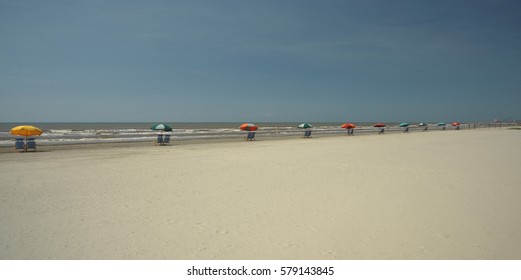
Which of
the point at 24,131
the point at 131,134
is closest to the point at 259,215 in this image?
the point at 24,131

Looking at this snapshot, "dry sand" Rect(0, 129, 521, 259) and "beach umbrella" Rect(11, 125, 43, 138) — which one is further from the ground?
"beach umbrella" Rect(11, 125, 43, 138)

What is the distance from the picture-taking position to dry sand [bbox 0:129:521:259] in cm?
365

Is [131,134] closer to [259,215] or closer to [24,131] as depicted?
[24,131]

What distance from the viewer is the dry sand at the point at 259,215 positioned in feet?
12.0

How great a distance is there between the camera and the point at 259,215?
4895mm

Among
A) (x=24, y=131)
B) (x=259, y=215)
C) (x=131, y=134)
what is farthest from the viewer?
(x=131, y=134)

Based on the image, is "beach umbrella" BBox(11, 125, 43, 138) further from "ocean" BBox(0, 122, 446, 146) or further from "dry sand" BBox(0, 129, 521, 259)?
"dry sand" BBox(0, 129, 521, 259)

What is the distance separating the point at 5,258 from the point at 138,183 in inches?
151

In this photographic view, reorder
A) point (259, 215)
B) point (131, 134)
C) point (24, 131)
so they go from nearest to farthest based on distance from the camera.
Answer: point (259, 215) < point (24, 131) < point (131, 134)

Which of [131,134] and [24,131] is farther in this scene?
[131,134]

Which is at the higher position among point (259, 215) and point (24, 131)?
point (24, 131)

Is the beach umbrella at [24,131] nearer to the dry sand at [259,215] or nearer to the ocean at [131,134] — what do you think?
the ocean at [131,134]

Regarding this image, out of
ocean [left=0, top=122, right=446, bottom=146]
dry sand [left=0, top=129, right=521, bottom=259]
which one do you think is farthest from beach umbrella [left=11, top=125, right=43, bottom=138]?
dry sand [left=0, top=129, right=521, bottom=259]

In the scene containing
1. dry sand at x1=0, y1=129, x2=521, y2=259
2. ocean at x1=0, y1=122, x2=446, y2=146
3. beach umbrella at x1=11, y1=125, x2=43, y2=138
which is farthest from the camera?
ocean at x1=0, y1=122, x2=446, y2=146
